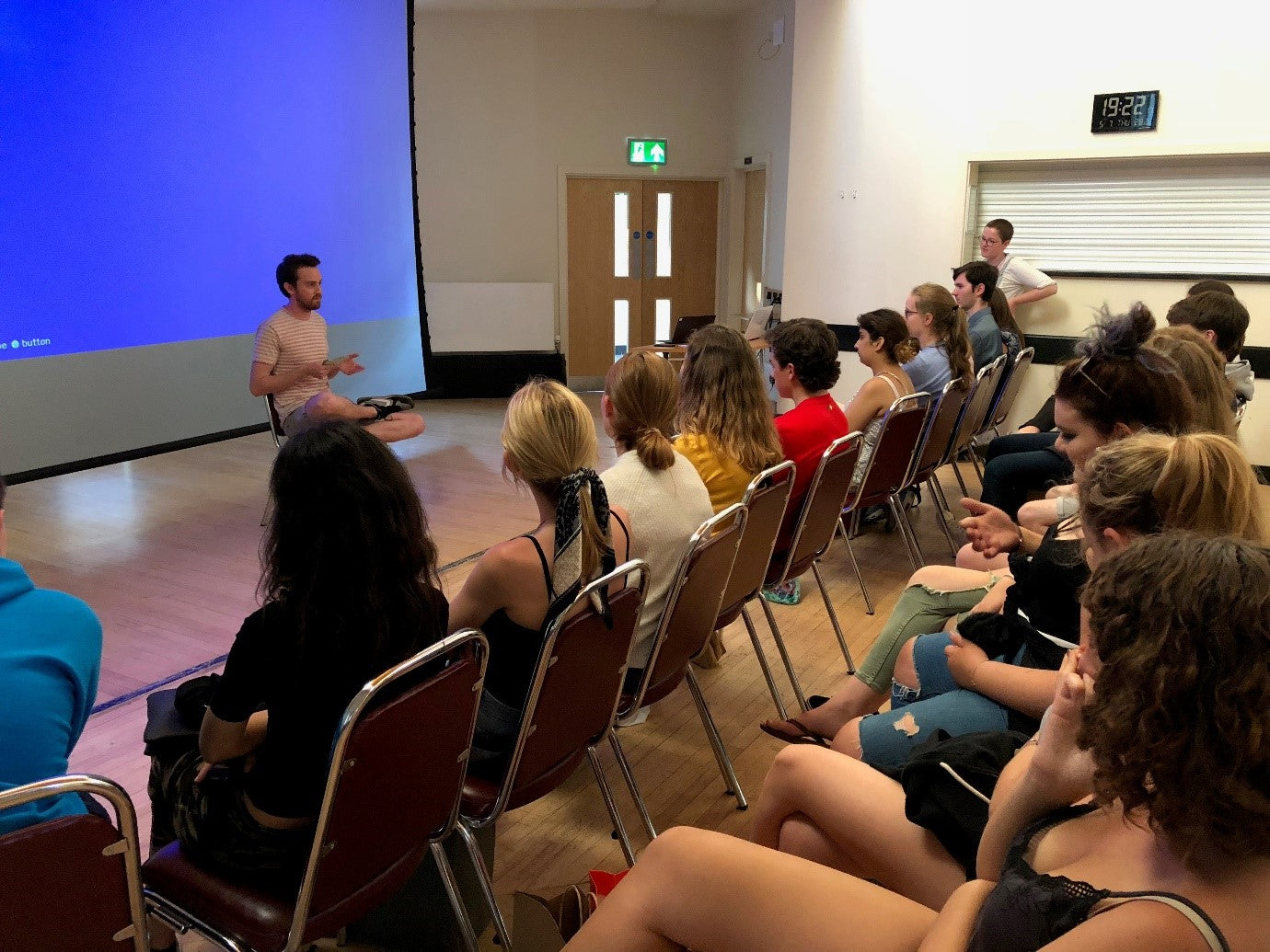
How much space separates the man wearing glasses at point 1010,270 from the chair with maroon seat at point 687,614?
4680 mm

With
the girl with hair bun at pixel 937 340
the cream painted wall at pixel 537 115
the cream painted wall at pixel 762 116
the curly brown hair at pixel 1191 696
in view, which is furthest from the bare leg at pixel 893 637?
the cream painted wall at pixel 537 115

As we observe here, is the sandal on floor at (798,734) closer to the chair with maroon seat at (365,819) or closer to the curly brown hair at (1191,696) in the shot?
the chair with maroon seat at (365,819)

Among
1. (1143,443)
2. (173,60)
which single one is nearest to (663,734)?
(1143,443)

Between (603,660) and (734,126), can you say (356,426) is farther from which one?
(734,126)

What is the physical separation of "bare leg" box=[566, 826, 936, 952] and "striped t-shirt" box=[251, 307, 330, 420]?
4.14m

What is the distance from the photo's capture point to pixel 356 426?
168 cm

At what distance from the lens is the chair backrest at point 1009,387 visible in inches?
212

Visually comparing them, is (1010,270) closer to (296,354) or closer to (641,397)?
(296,354)

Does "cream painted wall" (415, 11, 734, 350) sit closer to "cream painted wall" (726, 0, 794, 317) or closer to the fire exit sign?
the fire exit sign

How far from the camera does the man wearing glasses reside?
20.9 feet

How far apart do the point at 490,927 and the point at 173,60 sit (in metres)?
4.29

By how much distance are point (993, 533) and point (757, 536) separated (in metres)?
0.63

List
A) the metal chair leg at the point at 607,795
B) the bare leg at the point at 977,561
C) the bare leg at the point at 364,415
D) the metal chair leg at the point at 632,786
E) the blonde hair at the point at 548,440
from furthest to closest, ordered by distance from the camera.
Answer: the bare leg at the point at 364,415, the bare leg at the point at 977,561, the metal chair leg at the point at 632,786, the metal chair leg at the point at 607,795, the blonde hair at the point at 548,440

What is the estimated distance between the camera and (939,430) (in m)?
4.29
